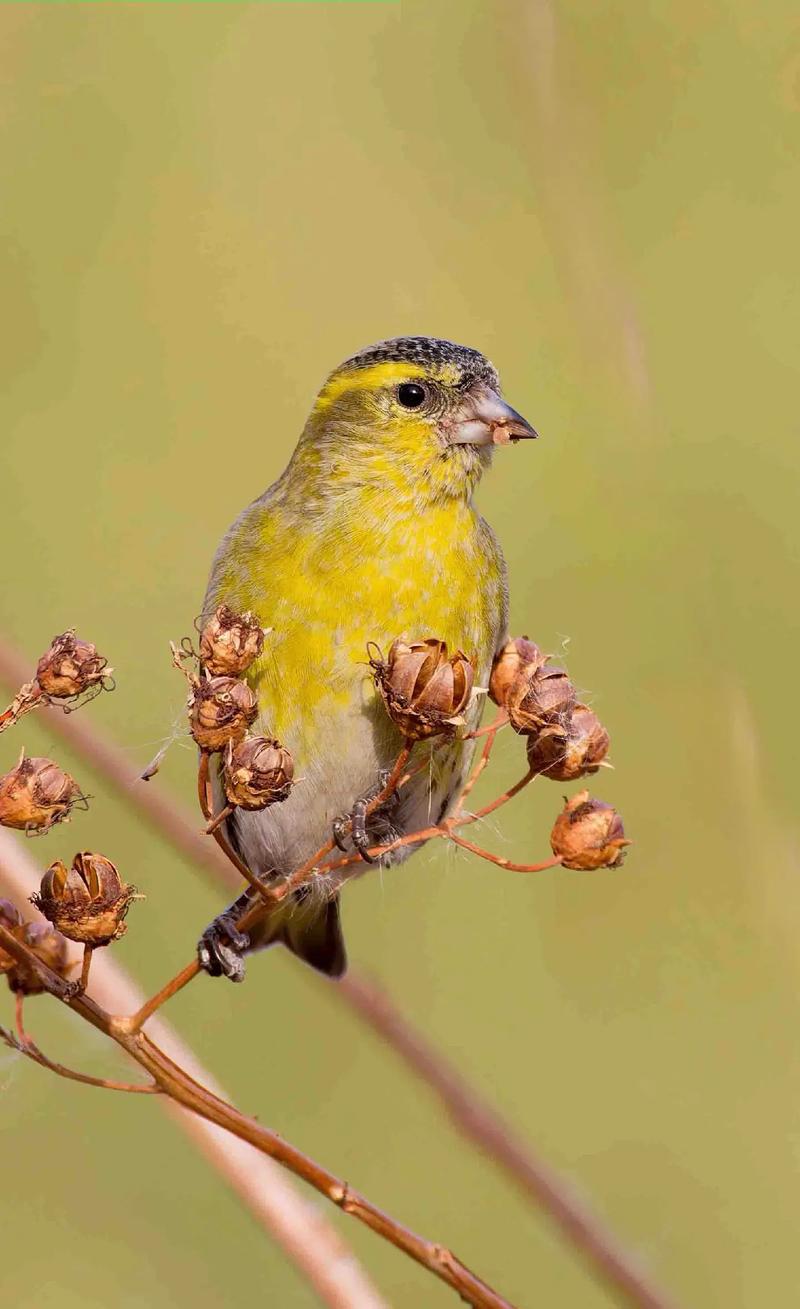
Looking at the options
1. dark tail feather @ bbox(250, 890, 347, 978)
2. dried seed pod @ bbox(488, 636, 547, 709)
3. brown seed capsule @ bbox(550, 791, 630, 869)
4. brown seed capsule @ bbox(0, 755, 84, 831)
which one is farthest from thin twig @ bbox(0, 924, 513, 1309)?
dark tail feather @ bbox(250, 890, 347, 978)

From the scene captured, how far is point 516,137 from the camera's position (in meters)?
3.52

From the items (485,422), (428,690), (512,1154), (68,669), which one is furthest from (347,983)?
(485,422)

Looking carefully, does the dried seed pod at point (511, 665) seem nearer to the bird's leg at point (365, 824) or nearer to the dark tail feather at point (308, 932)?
the bird's leg at point (365, 824)

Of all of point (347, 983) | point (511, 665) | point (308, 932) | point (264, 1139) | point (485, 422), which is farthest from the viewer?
point (308, 932)

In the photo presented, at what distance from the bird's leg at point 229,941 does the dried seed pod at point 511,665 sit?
2.50 feet

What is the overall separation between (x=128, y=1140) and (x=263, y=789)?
2.49 m

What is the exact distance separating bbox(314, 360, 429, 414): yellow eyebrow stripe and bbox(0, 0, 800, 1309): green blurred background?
41cm

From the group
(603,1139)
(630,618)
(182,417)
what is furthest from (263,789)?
(182,417)

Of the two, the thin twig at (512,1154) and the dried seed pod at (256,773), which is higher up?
the dried seed pod at (256,773)

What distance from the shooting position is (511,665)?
8.54 ft

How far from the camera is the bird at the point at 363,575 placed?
2.97 metres

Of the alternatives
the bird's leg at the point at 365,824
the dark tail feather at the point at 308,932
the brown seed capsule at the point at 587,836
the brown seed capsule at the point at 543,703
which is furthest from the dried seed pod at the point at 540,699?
the dark tail feather at the point at 308,932

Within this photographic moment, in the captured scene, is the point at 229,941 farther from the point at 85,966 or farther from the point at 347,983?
the point at 85,966

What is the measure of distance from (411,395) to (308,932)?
4.66 feet
